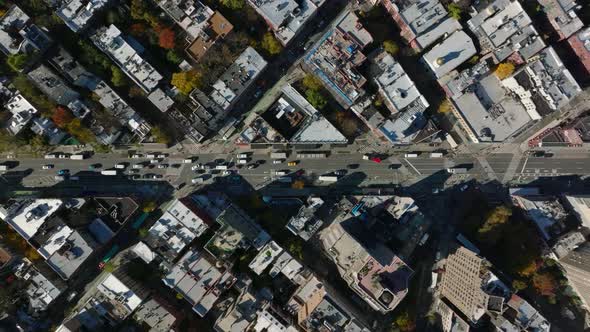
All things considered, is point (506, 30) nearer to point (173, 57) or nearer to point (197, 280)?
point (173, 57)

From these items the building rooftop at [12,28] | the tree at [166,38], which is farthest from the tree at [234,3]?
the building rooftop at [12,28]

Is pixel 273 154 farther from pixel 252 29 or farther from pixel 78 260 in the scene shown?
pixel 78 260

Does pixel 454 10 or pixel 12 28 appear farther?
pixel 454 10

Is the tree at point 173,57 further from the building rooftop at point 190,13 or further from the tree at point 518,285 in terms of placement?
the tree at point 518,285

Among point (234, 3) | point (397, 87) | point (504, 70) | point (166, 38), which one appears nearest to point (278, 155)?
point (397, 87)

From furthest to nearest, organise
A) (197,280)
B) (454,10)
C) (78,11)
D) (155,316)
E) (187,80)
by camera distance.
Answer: (454,10)
(197,280)
(187,80)
(155,316)
(78,11)

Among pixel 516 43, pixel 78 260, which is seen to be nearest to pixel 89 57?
pixel 78 260
